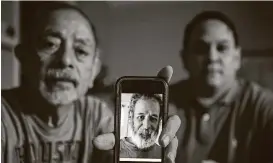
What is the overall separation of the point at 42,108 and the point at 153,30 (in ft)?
0.62

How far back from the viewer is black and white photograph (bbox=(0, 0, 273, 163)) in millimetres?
608

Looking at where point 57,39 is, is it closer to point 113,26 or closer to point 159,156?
point 113,26

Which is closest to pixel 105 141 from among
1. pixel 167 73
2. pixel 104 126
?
pixel 104 126

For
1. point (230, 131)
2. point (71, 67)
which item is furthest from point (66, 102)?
point (230, 131)

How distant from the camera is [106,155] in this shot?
61 cm

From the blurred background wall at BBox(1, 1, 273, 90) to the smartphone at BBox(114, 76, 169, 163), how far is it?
0.02 meters

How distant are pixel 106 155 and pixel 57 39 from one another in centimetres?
17

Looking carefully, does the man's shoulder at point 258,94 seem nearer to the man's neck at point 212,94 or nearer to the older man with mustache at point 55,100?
the man's neck at point 212,94

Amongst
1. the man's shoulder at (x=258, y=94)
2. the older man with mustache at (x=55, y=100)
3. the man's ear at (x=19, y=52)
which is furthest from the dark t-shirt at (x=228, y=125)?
the man's ear at (x=19, y=52)

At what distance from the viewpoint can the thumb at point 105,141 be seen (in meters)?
0.61

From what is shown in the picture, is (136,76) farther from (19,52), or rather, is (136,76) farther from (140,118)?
(19,52)

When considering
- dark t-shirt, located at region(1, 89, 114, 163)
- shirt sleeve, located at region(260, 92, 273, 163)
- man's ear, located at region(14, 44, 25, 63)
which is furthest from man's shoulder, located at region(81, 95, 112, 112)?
shirt sleeve, located at region(260, 92, 273, 163)

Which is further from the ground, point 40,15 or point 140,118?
point 40,15

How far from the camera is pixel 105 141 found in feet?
2.01
